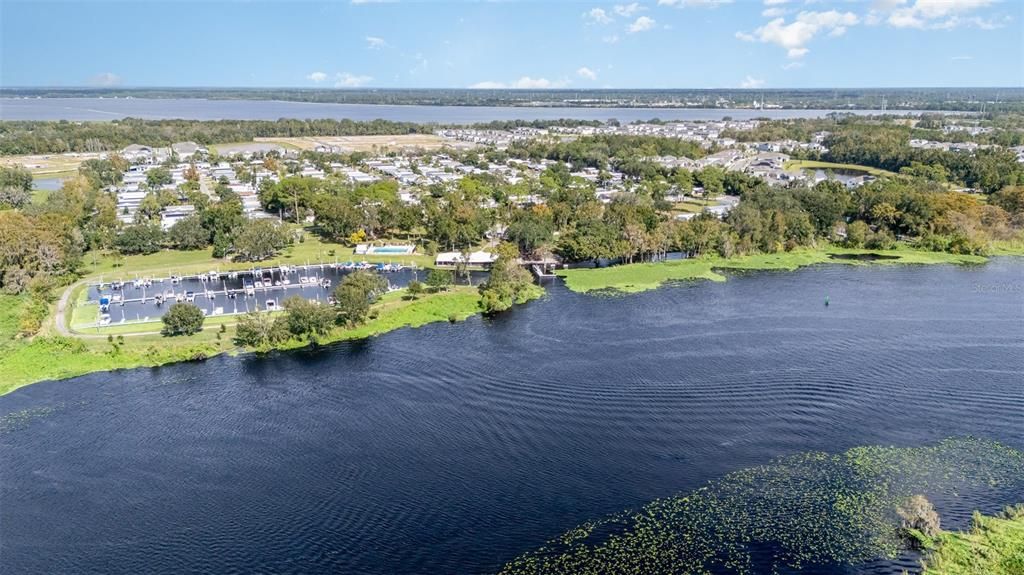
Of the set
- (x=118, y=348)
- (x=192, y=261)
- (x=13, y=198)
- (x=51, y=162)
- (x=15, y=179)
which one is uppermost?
(x=51, y=162)

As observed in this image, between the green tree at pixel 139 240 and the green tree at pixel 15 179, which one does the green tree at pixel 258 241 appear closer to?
the green tree at pixel 139 240

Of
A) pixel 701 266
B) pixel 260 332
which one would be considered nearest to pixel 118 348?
pixel 260 332

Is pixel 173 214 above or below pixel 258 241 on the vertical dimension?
above

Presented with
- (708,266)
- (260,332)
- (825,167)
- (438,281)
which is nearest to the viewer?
(260,332)

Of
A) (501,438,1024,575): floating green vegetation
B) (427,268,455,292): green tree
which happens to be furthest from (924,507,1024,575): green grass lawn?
(427,268,455,292): green tree

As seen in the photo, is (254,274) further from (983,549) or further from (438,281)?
(983,549)

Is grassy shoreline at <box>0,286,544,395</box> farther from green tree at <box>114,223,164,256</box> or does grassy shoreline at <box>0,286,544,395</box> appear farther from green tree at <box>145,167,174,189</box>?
green tree at <box>145,167,174,189</box>

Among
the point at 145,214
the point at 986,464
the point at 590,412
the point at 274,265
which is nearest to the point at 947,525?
the point at 986,464

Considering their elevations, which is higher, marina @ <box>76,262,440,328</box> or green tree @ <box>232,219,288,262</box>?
green tree @ <box>232,219,288,262</box>

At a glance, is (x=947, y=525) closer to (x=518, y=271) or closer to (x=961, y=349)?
(x=961, y=349)
